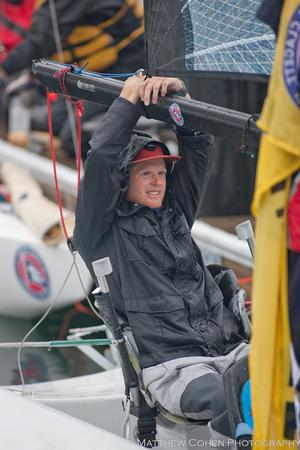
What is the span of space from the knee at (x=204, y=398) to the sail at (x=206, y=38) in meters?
0.85

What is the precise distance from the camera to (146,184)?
318 cm

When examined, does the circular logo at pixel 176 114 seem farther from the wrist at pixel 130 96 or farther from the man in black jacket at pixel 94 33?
the man in black jacket at pixel 94 33

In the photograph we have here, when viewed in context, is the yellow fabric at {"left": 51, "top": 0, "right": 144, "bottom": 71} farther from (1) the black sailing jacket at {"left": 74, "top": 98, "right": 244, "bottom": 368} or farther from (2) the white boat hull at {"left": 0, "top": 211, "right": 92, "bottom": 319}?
(1) the black sailing jacket at {"left": 74, "top": 98, "right": 244, "bottom": 368}

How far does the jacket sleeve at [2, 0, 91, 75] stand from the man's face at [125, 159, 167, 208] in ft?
12.8

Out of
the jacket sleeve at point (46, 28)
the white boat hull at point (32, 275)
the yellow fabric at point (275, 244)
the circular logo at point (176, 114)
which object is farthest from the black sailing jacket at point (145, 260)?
the jacket sleeve at point (46, 28)

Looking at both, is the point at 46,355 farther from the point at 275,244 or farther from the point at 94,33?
the point at 275,244

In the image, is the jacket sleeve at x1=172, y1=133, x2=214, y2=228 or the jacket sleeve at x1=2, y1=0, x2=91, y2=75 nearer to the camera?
the jacket sleeve at x1=172, y1=133, x2=214, y2=228

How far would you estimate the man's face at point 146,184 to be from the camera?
3.18m

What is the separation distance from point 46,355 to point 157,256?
2.76m

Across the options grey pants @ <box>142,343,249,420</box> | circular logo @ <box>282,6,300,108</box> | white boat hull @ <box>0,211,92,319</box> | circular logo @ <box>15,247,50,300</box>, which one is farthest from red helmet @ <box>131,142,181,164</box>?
circular logo @ <box>15,247,50,300</box>

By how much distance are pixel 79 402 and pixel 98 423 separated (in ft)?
0.35

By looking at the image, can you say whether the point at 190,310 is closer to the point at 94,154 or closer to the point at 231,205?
the point at 94,154

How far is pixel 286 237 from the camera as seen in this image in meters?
2.04

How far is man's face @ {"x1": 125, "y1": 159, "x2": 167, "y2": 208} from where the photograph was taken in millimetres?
3176
